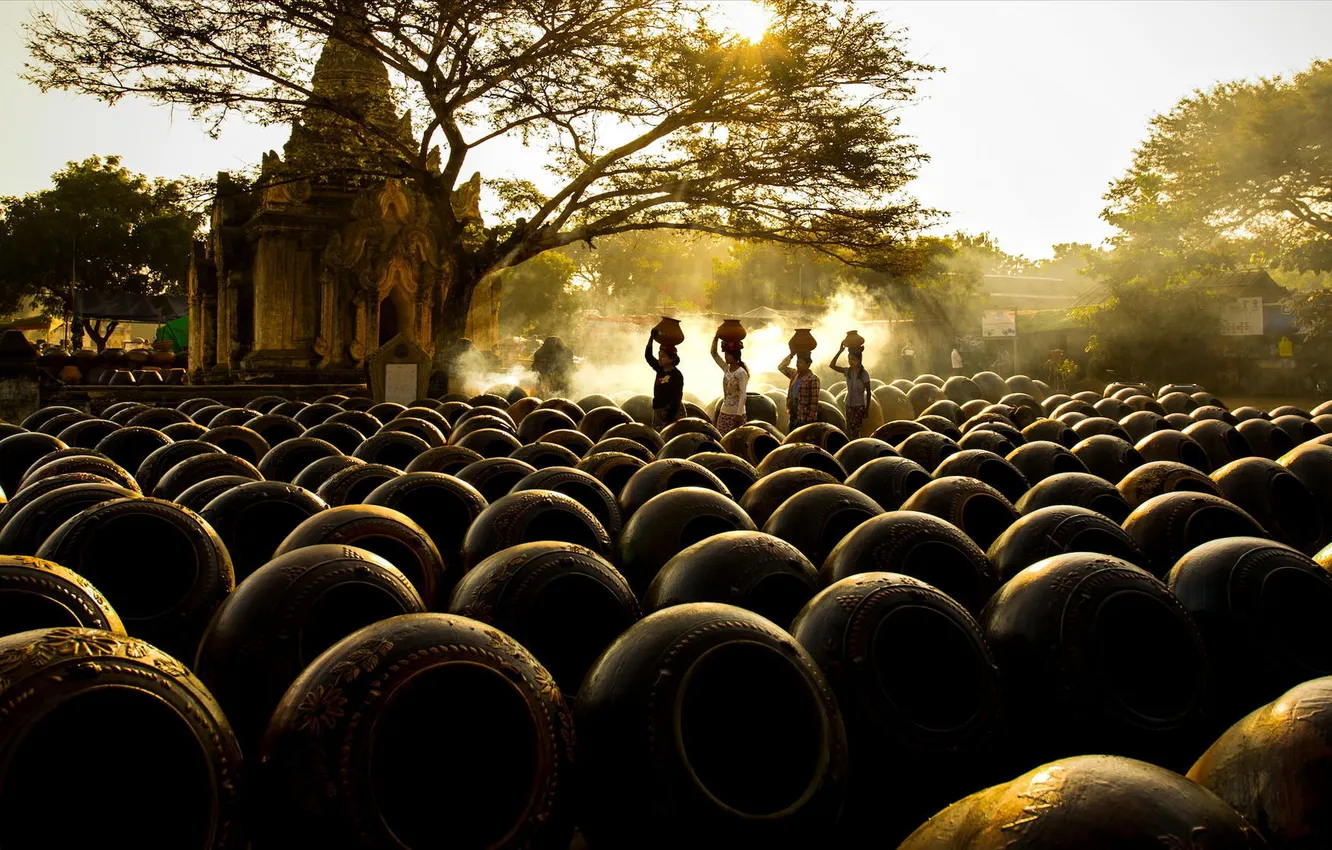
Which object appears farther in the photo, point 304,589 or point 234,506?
point 234,506

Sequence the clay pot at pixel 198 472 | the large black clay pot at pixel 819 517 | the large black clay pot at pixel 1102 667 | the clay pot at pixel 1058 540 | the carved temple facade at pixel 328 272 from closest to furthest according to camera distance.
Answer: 1. the large black clay pot at pixel 1102 667
2. the clay pot at pixel 1058 540
3. the large black clay pot at pixel 819 517
4. the clay pot at pixel 198 472
5. the carved temple facade at pixel 328 272

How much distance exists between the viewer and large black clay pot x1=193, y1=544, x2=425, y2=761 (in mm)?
4348

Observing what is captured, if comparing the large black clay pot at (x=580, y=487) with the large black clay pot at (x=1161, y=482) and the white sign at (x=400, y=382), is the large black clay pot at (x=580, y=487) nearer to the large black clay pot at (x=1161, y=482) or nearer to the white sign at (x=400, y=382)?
the large black clay pot at (x=1161, y=482)

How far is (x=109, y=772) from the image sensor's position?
115 inches

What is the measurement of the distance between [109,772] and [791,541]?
4395mm

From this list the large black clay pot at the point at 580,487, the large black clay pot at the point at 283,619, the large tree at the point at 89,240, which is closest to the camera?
the large black clay pot at the point at 283,619

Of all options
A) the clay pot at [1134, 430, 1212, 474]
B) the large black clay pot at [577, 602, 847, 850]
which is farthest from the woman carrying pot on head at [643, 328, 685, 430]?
the large black clay pot at [577, 602, 847, 850]

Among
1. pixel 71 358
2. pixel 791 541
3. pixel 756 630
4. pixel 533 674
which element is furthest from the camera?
pixel 71 358

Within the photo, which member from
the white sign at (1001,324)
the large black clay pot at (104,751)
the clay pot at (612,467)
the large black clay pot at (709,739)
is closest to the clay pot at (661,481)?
the clay pot at (612,467)

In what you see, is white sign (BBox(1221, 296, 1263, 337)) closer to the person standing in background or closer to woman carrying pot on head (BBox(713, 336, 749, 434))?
the person standing in background

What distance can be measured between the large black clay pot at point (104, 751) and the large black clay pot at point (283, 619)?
1292 mm

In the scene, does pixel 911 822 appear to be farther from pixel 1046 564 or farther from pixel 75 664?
pixel 75 664

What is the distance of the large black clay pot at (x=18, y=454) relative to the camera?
10.1 m

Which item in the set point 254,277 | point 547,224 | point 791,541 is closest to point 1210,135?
point 547,224
